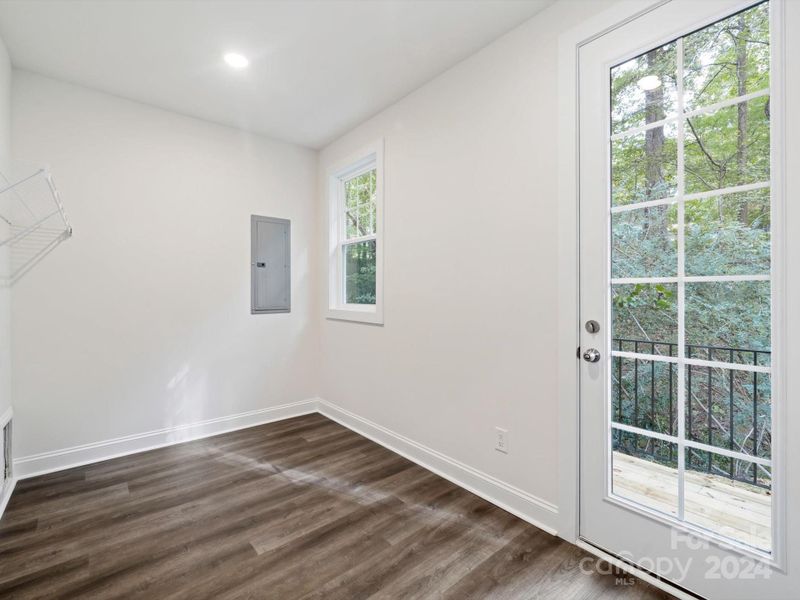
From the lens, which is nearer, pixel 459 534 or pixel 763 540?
pixel 763 540

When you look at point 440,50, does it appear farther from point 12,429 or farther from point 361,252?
point 12,429

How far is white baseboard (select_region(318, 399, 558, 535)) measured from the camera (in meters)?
1.94

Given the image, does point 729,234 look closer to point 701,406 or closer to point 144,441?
point 701,406

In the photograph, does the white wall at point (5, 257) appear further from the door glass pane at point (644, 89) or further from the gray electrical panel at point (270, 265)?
the door glass pane at point (644, 89)

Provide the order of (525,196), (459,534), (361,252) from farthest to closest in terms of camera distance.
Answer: (361,252) < (525,196) < (459,534)

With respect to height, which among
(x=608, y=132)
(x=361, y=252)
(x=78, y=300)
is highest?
(x=608, y=132)

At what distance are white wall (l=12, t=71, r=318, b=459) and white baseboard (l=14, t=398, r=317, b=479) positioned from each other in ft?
0.16

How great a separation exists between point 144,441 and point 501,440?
255cm

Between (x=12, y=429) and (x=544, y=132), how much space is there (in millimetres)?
3527

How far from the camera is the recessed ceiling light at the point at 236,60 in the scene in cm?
229

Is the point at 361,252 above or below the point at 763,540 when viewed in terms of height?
above

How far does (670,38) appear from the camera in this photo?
60.2 inches

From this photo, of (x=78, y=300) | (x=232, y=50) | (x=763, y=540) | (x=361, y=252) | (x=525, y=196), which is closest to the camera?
(x=763, y=540)

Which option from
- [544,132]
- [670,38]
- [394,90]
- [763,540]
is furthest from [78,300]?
[763,540]
